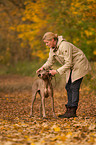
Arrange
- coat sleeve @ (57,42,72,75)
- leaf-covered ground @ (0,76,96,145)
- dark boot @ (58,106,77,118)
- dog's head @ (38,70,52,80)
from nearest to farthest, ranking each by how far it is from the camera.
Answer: leaf-covered ground @ (0,76,96,145) < coat sleeve @ (57,42,72,75) < dog's head @ (38,70,52,80) < dark boot @ (58,106,77,118)

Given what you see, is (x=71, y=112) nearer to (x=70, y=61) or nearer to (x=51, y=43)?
(x=70, y=61)

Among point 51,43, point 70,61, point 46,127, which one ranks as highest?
point 51,43

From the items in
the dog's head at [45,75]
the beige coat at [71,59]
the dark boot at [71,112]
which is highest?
the beige coat at [71,59]

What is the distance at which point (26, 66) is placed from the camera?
18.3 m

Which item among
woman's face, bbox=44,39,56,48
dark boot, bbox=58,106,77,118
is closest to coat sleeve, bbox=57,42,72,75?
woman's face, bbox=44,39,56,48

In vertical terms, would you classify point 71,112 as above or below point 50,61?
below

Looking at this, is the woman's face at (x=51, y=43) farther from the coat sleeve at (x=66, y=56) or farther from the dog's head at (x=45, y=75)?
the dog's head at (x=45, y=75)

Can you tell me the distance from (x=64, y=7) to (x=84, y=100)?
237 inches

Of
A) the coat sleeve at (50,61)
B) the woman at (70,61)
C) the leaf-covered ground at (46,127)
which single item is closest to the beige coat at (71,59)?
the woman at (70,61)

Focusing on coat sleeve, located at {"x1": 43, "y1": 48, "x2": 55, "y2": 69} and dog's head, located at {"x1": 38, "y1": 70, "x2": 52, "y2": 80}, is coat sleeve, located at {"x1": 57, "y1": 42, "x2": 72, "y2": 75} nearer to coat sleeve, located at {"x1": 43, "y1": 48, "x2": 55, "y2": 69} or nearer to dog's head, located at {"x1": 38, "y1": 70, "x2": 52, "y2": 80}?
dog's head, located at {"x1": 38, "y1": 70, "x2": 52, "y2": 80}

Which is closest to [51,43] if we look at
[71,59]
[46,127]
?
A: [71,59]

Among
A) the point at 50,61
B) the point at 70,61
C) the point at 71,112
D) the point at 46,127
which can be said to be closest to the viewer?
the point at 46,127

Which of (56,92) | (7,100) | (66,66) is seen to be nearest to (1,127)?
(66,66)

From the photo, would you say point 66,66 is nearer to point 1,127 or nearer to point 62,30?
point 1,127
